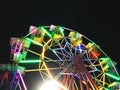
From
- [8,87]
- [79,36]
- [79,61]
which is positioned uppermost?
[79,36]

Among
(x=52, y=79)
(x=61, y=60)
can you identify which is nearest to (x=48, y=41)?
(x=61, y=60)

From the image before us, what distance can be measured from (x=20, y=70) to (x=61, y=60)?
6.74 ft

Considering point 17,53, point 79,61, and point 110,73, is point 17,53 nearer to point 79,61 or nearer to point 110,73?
point 79,61

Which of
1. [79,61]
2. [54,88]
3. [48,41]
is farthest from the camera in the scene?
[48,41]

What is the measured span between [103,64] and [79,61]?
8.28 ft

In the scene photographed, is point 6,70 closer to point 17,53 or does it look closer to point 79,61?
point 17,53

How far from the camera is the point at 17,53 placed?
53.4ft

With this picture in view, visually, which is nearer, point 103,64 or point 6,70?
point 6,70

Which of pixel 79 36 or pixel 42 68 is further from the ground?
pixel 79 36

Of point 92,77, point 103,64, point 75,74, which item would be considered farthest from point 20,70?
point 103,64

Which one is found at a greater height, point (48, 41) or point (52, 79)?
point (48, 41)

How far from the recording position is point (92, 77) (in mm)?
16750

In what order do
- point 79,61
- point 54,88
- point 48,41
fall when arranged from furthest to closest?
point 48,41 < point 79,61 < point 54,88

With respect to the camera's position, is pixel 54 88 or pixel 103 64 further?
pixel 103 64
